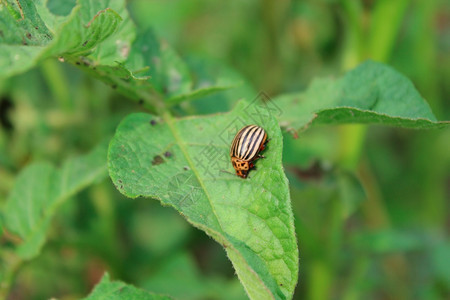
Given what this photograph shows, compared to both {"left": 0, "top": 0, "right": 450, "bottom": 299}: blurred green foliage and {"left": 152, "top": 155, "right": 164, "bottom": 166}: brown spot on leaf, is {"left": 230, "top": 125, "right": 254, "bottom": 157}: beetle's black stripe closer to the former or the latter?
{"left": 152, "top": 155, "right": 164, "bottom": 166}: brown spot on leaf

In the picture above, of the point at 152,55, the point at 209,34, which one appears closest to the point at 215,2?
the point at 209,34

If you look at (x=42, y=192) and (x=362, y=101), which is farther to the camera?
(x=42, y=192)

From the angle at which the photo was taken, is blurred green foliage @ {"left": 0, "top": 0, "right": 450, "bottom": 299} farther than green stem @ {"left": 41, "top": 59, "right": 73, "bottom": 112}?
No

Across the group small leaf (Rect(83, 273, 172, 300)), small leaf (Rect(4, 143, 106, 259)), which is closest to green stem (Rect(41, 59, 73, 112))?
small leaf (Rect(4, 143, 106, 259))

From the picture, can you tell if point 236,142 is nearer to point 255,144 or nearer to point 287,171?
point 255,144

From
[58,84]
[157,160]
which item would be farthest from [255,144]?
[58,84]

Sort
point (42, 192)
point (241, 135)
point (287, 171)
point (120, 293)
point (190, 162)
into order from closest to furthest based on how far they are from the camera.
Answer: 1. point (120, 293)
2. point (190, 162)
3. point (241, 135)
4. point (42, 192)
5. point (287, 171)

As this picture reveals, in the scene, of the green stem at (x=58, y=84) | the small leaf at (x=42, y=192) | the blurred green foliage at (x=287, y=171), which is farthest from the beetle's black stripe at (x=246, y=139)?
the green stem at (x=58, y=84)
